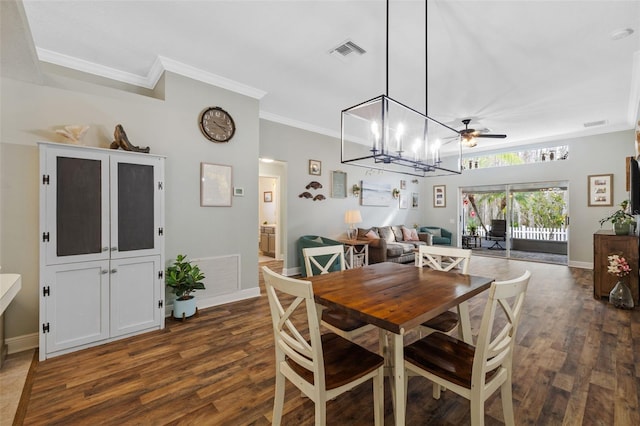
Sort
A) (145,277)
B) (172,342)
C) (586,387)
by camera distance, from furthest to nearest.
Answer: (145,277) → (172,342) → (586,387)

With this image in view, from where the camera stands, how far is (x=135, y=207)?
2818mm

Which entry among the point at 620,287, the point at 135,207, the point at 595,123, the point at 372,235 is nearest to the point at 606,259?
the point at 620,287

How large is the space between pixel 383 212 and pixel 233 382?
5967 mm

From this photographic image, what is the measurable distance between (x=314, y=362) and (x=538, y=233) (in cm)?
926

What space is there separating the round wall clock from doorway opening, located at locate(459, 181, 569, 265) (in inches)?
272

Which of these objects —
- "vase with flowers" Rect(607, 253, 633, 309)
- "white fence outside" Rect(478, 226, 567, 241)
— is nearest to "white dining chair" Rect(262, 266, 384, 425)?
"vase with flowers" Rect(607, 253, 633, 309)

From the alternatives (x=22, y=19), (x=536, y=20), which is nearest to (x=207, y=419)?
(x=22, y=19)

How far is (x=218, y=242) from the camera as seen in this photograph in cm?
364

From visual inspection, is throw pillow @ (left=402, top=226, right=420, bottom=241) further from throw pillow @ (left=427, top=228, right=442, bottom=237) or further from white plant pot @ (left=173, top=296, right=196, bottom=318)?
white plant pot @ (left=173, top=296, right=196, bottom=318)

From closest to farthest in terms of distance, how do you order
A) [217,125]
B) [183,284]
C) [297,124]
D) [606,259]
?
[183,284] < [217,125] < [606,259] < [297,124]

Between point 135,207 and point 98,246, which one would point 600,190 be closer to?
point 135,207

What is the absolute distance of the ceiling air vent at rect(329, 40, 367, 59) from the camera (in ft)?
9.19

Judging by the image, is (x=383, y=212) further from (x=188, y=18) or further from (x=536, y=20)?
(x=188, y=18)

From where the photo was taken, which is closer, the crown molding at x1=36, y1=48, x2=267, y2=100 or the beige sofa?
the crown molding at x1=36, y1=48, x2=267, y2=100
